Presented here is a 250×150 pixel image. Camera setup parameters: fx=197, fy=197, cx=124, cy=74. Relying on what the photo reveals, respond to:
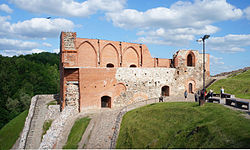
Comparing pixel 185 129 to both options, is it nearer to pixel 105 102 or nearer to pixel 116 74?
pixel 116 74

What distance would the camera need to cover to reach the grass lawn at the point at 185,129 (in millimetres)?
7938

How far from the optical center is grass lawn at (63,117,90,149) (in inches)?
518

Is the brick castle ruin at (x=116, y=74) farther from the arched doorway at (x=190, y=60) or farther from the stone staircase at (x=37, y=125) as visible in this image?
the stone staircase at (x=37, y=125)

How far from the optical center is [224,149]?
7.16 metres

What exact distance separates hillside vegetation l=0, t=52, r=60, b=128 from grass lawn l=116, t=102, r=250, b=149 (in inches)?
1225

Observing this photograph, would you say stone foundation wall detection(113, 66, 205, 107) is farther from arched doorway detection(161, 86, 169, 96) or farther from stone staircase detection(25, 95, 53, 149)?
stone staircase detection(25, 95, 53, 149)

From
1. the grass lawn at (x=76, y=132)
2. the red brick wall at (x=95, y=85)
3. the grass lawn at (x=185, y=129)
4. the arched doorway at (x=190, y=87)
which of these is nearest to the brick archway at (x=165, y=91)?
the arched doorway at (x=190, y=87)

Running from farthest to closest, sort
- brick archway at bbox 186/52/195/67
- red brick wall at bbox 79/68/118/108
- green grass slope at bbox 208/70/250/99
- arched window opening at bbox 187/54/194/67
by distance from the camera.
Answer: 1. arched window opening at bbox 187/54/194/67
2. brick archway at bbox 186/52/195/67
3. green grass slope at bbox 208/70/250/99
4. red brick wall at bbox 79/68/118/108

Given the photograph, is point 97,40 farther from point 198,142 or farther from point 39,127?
point 198,142

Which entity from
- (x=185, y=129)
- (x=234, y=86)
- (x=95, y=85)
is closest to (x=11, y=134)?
(x=95, y=85)

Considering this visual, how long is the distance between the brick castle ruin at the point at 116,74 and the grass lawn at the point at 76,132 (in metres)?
2.15

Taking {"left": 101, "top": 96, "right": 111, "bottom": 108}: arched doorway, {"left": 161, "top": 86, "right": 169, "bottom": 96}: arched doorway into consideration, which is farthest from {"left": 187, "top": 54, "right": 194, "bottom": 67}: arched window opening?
{"left": 101, "top": 96, "right": 111, "bottom": 108}: arched doorway

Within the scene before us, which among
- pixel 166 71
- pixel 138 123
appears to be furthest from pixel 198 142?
pixel 166 71

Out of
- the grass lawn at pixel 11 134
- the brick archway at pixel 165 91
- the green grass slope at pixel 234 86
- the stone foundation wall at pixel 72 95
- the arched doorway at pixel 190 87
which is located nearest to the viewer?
the stone foundation wall at pixel 72 95
